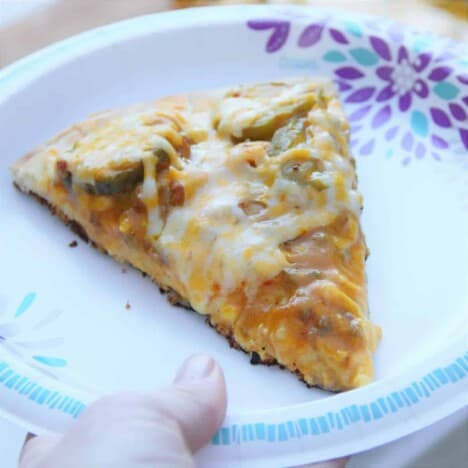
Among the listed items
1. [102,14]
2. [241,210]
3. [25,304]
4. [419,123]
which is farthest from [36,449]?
[102,14]

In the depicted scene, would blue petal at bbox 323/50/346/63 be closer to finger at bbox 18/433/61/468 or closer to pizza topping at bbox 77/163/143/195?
pizza topping at bbox 77/163/143/195

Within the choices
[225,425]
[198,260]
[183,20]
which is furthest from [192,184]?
[183,20]

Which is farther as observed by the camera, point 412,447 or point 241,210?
point 241,210

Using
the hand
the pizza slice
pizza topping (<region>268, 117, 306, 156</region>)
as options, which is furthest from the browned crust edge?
pizza topping (<region>268, 117, 306, 156</region>)

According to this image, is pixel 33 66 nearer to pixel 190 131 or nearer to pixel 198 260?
pixel 190 131

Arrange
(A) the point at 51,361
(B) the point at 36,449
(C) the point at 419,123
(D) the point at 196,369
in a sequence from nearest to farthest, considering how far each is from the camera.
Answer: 1. (B) the point at 36,449
2. (D) the point at 196,369
3. (A) the point at 51,361
4. (C) the point at 419,123

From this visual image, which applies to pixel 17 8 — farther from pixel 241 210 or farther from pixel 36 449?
pixel 36 449

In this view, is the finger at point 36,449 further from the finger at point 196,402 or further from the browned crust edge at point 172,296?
the browned crust edge at point 172,296

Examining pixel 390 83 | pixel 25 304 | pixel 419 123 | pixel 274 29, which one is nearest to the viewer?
pixel 25 304
